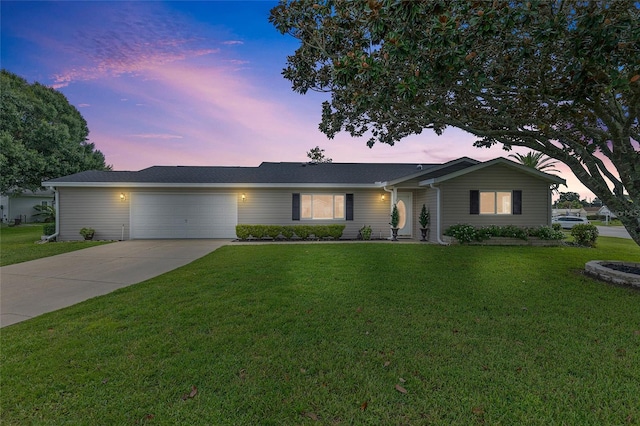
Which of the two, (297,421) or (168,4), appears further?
(168,4)

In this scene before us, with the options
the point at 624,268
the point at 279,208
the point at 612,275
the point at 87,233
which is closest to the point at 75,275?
the point at 87,233

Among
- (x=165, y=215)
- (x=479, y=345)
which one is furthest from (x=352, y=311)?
(x=165, y=215)

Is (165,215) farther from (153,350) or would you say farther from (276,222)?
(153,350)

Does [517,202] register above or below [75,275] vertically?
above

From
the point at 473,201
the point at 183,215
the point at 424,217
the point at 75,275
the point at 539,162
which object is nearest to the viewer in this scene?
the point at 75,275

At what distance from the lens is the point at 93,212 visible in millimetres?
12188

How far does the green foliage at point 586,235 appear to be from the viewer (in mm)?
10829

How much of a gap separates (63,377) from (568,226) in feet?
97.9

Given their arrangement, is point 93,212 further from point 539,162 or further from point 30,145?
point 539,162

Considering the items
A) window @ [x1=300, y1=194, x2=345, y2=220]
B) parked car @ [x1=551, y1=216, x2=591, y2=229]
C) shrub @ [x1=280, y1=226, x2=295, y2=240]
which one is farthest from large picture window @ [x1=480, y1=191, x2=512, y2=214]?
parked car @ [x1=551, y1=216, x2=591, y2=229]

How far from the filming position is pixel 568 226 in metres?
22.4

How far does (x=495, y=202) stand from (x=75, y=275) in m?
13.9

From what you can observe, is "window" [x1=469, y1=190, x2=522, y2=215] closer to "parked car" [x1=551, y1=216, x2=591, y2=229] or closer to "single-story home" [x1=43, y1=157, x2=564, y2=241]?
"single-story home" [x1=43, y1=157, x2=564, y2=241]

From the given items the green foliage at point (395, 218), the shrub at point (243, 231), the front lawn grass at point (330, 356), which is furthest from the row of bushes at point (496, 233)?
the shrub at point (243, 231)
